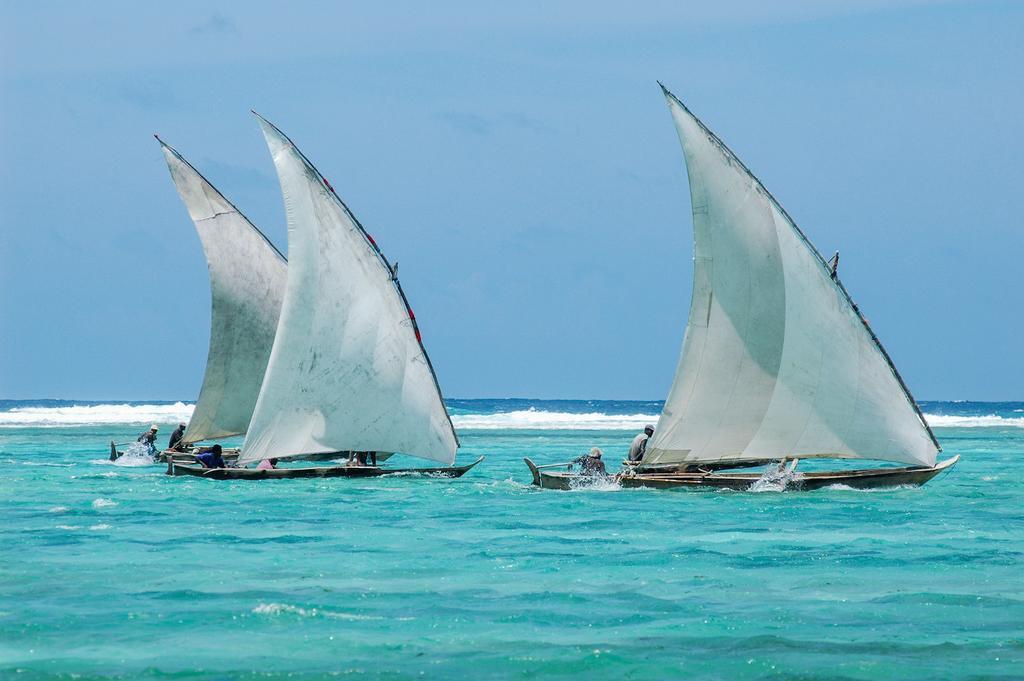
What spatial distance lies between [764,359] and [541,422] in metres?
83.8

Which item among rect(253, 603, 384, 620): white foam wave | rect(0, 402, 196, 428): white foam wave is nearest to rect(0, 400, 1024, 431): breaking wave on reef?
rect(0, 402, 196, 428): white foam wave

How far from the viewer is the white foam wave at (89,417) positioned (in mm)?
110188

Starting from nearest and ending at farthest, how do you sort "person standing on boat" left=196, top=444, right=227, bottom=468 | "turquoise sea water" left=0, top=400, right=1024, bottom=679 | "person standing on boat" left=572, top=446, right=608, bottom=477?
"turquoise sea water" left=0, top=400, right=1024, bottom=679, "person standing on boat" left=572, top=446, right=608, bottom=477, "person standing on boat" left=196, top=444, right=227, bottom=468

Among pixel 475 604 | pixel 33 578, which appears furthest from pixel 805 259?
pixel 33 578

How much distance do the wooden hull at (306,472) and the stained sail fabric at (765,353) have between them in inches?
315

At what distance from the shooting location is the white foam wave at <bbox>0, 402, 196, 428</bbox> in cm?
11019

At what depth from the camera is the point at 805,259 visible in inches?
→ 1331

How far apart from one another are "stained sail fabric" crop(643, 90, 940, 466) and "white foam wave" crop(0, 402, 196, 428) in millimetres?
77093

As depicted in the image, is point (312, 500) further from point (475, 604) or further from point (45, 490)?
point (475, 604)

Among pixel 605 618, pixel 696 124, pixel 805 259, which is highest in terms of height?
pixel 696 124

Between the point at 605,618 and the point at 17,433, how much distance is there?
76778 millimetres

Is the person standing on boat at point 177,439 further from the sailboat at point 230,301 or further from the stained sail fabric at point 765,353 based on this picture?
the stained sail fabric at point 765,353

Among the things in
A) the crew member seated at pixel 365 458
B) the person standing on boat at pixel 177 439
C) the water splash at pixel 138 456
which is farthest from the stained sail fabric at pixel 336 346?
the water splash at pixel 138 456

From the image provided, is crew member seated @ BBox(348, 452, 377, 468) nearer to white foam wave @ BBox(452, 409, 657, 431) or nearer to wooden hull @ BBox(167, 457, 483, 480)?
wooden hull @ BBox(167, 457, 483, 480)
